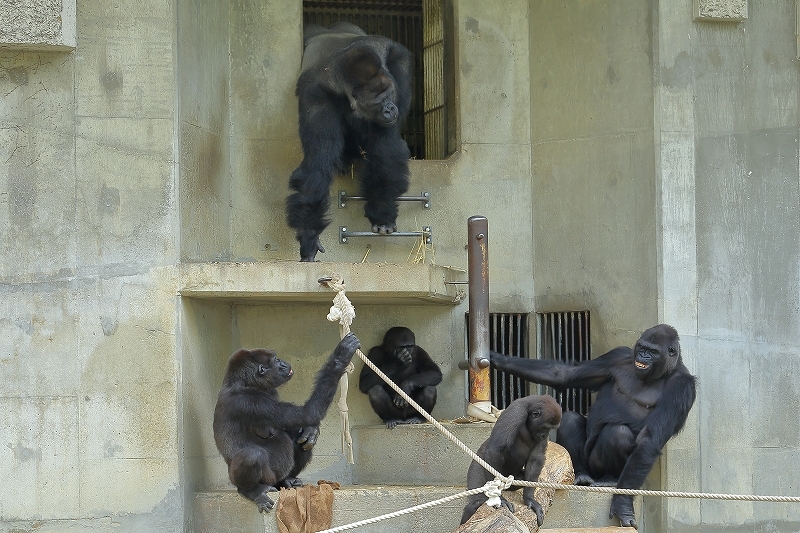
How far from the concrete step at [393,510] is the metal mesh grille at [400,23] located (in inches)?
134

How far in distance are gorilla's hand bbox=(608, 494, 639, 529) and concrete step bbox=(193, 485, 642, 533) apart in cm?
5

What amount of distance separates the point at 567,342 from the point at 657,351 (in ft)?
4.81

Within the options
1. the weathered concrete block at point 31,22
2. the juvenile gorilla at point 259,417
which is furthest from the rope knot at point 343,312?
the weathered concrete block at point 31,22

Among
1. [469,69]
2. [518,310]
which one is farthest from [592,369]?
[469,69]

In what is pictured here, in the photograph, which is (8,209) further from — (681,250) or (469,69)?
(681,250)

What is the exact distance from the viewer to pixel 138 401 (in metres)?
6.02

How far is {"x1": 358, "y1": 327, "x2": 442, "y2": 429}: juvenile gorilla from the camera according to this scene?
715 cm

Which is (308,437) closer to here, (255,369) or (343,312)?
(255,369)

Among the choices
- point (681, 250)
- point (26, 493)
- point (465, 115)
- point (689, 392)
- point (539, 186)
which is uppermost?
point (465, 115)

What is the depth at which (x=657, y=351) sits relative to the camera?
6168mm

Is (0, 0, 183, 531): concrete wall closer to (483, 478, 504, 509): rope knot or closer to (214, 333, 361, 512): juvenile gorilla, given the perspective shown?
(214, 333, 361, 512): juvenile gorilla

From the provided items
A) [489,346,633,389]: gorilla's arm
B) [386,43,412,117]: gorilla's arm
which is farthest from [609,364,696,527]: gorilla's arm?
[386,43,412,117]: gorilla's arm

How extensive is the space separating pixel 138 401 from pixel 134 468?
0.36 m

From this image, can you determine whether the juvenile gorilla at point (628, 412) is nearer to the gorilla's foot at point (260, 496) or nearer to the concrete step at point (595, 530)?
the concrete step at point (595, 530)
